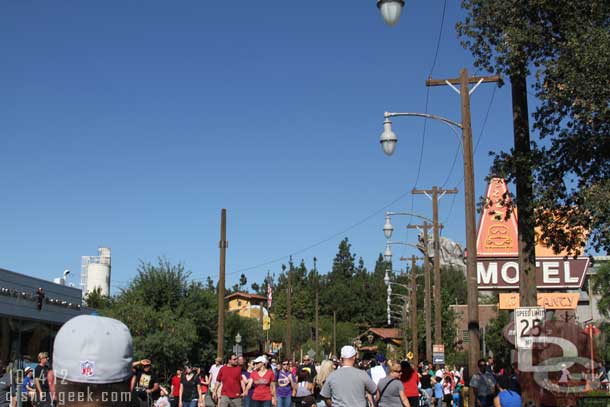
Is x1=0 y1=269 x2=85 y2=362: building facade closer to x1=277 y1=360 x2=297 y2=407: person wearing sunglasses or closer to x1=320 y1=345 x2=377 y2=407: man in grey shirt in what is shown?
x1=277 y1=360 x2=297 y2=407: person wearing sunglasses

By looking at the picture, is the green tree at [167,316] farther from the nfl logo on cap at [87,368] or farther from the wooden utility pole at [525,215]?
the nfl logo on cap at [87,368]

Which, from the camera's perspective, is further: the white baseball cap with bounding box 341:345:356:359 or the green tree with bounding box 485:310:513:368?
the green tree with bounding box 485:310:513:368

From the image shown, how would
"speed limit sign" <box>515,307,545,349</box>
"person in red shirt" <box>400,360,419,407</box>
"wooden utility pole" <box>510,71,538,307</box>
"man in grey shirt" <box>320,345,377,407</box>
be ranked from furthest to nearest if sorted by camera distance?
"person in red shirt" <box>400,360,419,407</box>
"wooden utility pole" <box>510,71,538,307</box>
"speed limit sign" <box>515,307,545,349</box>
"man in grey shirt" <box>320,345,377,407</box>

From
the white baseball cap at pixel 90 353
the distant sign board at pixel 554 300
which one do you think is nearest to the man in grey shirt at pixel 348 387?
the white baseball cap at pixel 90 353

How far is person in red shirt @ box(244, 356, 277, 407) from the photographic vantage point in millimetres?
17828

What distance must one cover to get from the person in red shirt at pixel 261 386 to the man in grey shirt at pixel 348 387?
749 centimetres

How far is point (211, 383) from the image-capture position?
23.8m

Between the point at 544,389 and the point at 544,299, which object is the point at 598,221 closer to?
the point at 544,389

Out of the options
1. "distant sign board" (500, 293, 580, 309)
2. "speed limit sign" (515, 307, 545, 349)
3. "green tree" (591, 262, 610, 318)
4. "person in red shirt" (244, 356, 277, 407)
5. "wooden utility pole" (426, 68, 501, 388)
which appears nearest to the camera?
"speed limit sign" (515, 307, 545, 349)

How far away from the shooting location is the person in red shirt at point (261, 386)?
17828 millimetres

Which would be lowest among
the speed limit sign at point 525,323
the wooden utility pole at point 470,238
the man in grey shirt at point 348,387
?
the man in grey shirt at point 348,387

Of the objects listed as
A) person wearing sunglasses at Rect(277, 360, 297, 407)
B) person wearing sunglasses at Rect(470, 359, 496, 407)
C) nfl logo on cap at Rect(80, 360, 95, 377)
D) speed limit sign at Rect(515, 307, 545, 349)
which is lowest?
person wearing sunglasses at Rect(277, 360, 297, 407)

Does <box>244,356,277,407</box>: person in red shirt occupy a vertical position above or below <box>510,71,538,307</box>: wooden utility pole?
below

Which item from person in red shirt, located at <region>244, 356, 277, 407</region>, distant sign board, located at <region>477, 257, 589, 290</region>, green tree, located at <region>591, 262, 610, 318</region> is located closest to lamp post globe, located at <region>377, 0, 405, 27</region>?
person in red shirt, located at <region>244, 356, 277, 407</region>
